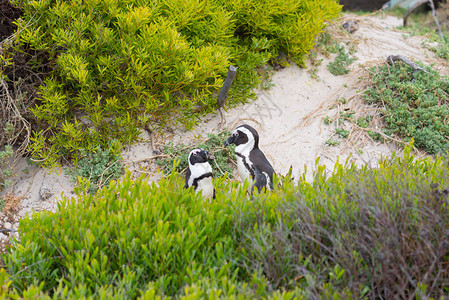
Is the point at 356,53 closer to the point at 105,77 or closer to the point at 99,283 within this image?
the point at 105,77

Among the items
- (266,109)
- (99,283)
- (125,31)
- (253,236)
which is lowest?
(266,109)

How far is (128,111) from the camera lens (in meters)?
4.47

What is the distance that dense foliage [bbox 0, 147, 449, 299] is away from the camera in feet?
6.60

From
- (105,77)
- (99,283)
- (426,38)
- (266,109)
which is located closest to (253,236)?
(99,283)

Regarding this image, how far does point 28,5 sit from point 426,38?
21.4 ft

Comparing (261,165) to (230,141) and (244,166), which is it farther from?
(230,141)

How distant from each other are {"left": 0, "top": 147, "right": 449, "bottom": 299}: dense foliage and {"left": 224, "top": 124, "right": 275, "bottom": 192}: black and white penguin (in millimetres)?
1139

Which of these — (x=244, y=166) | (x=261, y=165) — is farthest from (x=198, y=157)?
(x=261, y=165)

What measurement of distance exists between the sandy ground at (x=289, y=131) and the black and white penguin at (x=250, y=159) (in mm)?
732

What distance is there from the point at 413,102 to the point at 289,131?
156 cm

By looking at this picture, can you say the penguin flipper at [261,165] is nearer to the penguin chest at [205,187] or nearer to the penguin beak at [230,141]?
the penguin beak at [230,141]

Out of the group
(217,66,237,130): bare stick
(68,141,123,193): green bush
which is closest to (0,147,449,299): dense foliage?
(68,141,123,193): green bush

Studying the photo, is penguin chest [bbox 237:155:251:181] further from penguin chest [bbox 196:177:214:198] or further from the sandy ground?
the sandy ground

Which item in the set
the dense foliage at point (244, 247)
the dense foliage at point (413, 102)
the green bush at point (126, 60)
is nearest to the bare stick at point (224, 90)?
the green bush at point (126, 60)
